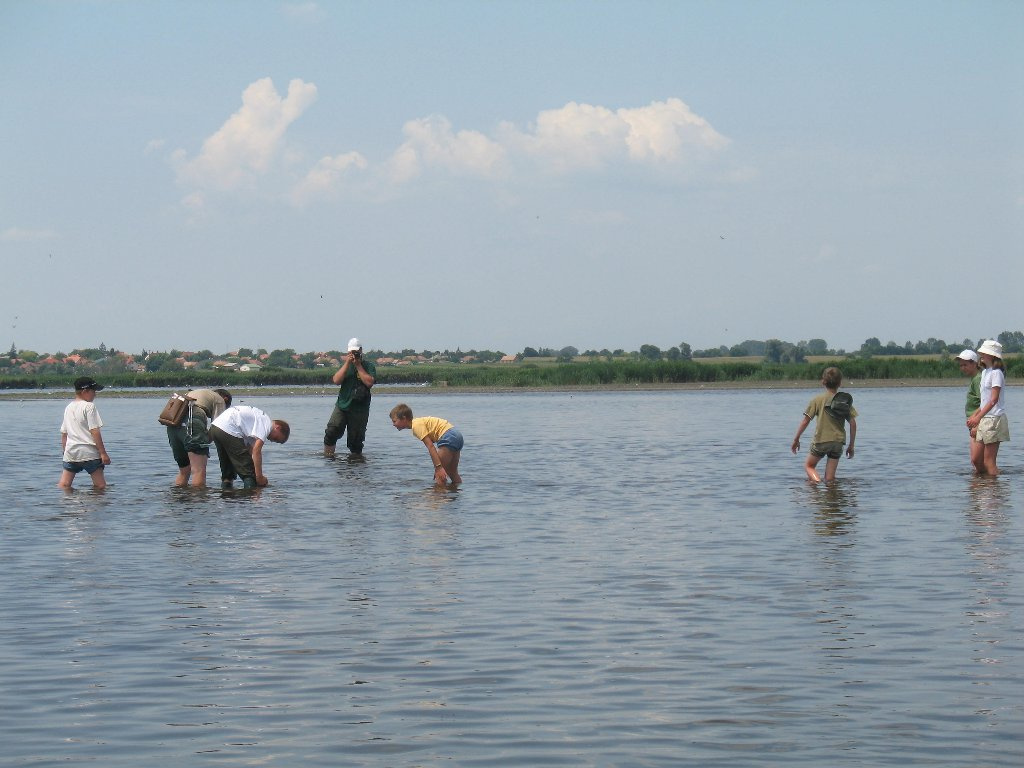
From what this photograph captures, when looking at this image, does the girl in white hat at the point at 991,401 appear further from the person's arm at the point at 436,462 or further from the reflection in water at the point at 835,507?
the person's arm at the point at 436,462

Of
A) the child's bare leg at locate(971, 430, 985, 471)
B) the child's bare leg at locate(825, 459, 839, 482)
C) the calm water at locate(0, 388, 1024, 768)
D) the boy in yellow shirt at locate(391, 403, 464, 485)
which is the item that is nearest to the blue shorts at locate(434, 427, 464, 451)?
the boy in yellow shirt at locate(391, 403, 464, 485)

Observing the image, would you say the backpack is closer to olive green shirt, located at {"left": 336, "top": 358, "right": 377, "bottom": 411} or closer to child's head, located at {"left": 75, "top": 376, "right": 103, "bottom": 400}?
olive green shirt, located at {"left": 336, "top": 358, "right": 377, "bottom": 411}

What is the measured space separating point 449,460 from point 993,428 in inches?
285

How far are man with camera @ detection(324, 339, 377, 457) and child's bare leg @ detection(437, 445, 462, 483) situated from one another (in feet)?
14.7

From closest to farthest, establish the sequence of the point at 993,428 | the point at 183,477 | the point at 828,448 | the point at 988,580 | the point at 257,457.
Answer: the point at 988,580 < the point at 257,457 < the point at 828,448 < the point at 993,428 < the point at 183,477

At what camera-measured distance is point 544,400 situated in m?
64.0

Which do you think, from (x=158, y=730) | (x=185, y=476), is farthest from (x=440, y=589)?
(x=185, y=476)

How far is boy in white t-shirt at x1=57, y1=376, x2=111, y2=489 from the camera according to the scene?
57.1 feet

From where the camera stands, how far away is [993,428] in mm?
18219

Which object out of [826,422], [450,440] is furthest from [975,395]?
[450,440]

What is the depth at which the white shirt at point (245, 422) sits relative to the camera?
17.1 m

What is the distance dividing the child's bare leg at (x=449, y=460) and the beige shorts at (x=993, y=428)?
6967mm

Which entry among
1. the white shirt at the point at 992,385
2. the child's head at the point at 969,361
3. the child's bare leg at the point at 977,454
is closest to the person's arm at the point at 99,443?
the child's head at the point at 969,361

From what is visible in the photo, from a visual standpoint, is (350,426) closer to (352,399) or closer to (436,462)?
(352,399)
